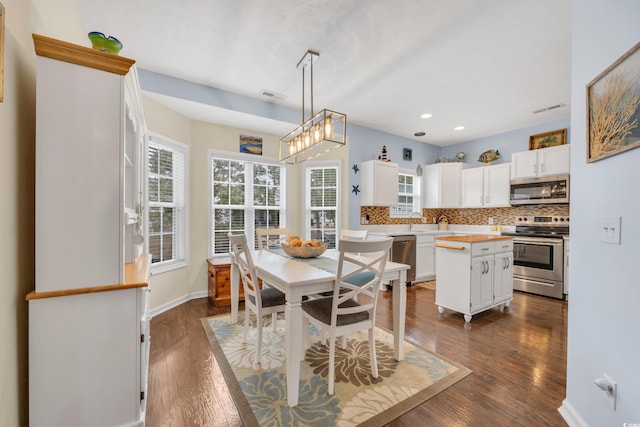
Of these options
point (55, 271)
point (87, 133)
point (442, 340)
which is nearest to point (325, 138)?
point (87, 133)

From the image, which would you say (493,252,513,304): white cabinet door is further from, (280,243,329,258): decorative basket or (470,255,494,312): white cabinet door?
(280,243,329,258): decorative basket

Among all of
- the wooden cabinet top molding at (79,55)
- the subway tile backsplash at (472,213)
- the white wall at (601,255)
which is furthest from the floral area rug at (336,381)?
the subway tile backsplash at (472,213)

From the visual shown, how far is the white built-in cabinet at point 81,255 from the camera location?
1279 mm

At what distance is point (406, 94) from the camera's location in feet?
11.5

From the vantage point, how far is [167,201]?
11.7ft

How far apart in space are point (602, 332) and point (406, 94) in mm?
3052

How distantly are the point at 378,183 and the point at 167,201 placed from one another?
10.6 ft

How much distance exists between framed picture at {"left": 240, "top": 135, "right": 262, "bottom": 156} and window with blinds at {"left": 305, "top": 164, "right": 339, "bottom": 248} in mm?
882

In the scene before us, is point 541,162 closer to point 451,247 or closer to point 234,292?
point 451,247

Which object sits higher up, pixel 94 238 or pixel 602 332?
pixel 94 238

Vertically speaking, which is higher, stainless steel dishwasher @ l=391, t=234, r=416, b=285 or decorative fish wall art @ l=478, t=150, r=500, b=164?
decorative fish wall art @ l=478, t=150, r=500, b=164

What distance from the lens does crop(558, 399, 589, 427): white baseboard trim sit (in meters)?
1.49

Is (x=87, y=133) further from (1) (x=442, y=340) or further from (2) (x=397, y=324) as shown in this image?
(1) (x=442, y=340)

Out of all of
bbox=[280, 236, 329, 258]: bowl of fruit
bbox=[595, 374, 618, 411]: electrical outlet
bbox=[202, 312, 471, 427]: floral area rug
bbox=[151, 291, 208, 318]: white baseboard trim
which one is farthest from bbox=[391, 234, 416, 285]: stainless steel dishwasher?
A: bbox=[595, 374, 618, 411]: electrical outlet
